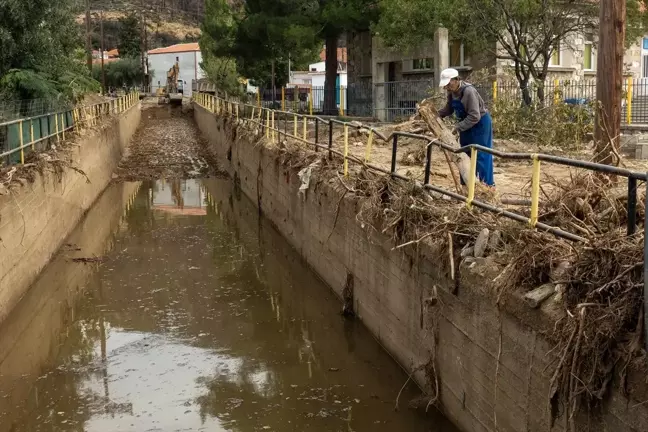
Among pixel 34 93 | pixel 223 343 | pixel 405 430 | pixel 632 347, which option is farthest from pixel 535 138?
pixel 34 93

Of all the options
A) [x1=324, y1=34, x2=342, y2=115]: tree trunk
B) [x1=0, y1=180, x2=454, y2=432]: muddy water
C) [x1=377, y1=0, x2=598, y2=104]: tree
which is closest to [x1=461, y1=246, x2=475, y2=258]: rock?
[x1=0, y1=180, x2=454, y2=432]: muddy water

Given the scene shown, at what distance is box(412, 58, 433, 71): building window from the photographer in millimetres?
30903

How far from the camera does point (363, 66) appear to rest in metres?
37.4

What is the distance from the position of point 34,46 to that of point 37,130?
232 inches

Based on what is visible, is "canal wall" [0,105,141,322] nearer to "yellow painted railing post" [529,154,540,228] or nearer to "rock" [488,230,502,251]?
"rock" [488,230,502,251]

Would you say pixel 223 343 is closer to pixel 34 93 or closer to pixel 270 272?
pixel 270 272

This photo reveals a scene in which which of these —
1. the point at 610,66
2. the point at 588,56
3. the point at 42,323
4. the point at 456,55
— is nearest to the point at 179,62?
the point at 456,55

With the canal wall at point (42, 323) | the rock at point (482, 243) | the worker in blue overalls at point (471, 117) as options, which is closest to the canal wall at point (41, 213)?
the canal wall at point (42, 323)

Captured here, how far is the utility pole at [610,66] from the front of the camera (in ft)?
26.9

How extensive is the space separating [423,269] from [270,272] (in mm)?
6463

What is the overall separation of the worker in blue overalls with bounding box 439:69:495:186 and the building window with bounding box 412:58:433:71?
21853 mm

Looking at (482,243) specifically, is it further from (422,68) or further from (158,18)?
(158,18)

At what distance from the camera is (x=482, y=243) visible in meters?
6.41

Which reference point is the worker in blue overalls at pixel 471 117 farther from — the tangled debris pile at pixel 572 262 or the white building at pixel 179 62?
the white building at pixel 179 62
